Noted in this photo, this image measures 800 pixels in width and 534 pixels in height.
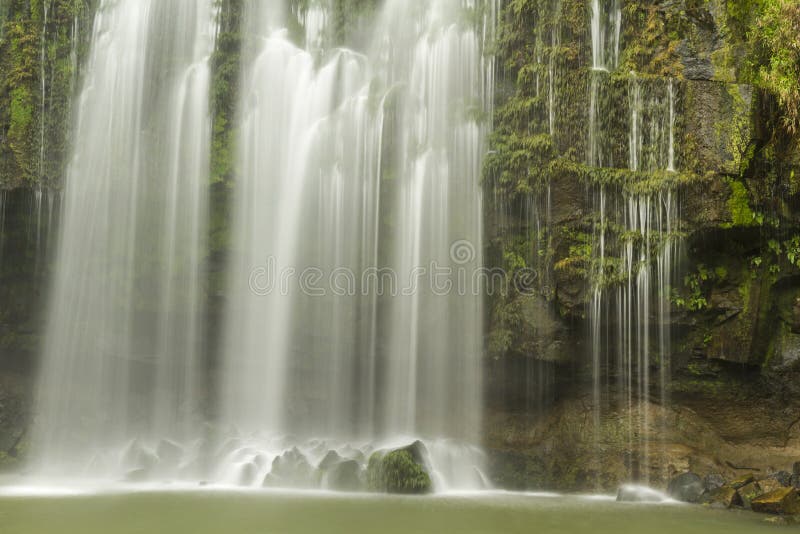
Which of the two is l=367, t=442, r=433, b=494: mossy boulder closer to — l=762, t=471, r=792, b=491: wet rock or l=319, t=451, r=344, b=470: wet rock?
l=319, t=451, r=344, b=470: wet rock

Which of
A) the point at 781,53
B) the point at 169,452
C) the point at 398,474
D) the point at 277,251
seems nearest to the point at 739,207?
the point at 781,53

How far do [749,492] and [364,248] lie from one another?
314 inches

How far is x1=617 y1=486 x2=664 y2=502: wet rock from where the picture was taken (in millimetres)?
11492

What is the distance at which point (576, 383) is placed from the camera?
13.1 metres

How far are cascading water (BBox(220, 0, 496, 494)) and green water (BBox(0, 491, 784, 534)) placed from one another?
251cm

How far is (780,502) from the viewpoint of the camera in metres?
9.62

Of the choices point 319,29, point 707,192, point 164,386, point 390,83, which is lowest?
point 164,386

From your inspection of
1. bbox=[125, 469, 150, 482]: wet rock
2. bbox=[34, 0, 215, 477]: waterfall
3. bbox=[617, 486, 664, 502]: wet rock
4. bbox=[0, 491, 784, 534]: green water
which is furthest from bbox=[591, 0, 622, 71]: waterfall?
bbox=[125, 469, 150, 482]: wet rock

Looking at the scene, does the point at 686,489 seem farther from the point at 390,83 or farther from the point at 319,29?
the point at 319,29

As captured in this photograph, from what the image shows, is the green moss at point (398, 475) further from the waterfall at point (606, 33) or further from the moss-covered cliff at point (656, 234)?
Answer: the waterfall at point (606, 33)

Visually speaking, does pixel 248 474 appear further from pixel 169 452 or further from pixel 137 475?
pixel 169 452

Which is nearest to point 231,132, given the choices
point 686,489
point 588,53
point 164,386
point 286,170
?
point 286,170

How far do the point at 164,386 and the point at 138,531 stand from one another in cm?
729

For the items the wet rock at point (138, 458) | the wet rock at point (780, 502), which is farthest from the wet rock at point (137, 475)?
the wet rock at point (780, 502)
